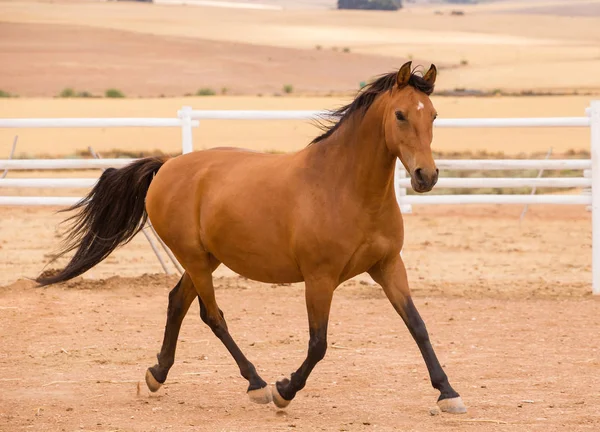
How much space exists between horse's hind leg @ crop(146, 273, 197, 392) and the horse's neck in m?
1.30

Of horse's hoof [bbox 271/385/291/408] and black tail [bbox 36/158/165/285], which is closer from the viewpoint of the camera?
horse's hoof [bbox 271/385/291/408]

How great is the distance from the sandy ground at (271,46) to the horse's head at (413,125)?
4512 centimetres

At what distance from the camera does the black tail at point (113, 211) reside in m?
6.86

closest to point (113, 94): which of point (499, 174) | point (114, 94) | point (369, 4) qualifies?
point (114, 94)

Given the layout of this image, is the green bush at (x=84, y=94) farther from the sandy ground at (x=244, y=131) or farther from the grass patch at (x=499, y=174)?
the grass patch at (x=499, y=174)

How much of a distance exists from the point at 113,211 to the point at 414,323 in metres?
2.34

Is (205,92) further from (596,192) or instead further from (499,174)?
(596,192)

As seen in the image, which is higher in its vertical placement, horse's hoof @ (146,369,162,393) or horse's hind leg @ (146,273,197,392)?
horse's hind leg @ (146,273,197,392)

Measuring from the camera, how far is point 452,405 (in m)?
5.49

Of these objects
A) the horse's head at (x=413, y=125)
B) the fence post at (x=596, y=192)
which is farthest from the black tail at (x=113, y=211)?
the fence post at (x=596, y=192)

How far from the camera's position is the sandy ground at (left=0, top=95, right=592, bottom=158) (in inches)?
1145

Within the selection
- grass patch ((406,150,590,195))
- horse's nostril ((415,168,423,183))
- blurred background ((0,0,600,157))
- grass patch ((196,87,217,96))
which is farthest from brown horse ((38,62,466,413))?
grass patch ((196,87,217,96))

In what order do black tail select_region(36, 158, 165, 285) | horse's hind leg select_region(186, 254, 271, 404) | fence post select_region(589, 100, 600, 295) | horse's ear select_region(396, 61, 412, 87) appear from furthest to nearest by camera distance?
fence post select_region(589, 100, 600, 295), black tail select_region(36, 158, 165, 285), horse's hind leg select_region(186, 254, 271, 404), horse's ear select_region(396, 61, 412, 87)

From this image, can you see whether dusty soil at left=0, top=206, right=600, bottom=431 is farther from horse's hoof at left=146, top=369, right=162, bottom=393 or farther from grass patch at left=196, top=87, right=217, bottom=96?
grass patch at left=196, top=87, right=217, bottom=96
